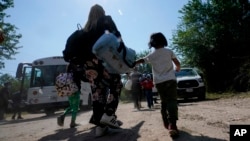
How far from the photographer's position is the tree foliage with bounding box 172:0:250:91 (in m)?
25.5

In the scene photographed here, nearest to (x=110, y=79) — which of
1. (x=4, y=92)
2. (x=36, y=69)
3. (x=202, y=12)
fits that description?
(x=36, y=69)

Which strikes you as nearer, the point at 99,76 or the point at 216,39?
the point at 99,76

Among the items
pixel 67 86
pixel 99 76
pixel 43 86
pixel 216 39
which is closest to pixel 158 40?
pixel 99 76

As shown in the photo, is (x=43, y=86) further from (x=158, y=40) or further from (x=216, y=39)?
(x=216, y=39)

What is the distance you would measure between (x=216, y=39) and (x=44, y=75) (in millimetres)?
17305

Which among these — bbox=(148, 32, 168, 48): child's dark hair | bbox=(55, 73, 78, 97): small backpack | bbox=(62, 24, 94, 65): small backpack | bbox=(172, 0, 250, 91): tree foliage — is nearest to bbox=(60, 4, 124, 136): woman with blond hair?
bbox=(62, 24, 94, 65): small backpack

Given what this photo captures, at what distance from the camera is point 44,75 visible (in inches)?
604

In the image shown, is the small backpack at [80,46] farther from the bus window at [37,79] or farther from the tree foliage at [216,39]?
the tree foliage at [216,39]

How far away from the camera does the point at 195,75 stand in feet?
57.3

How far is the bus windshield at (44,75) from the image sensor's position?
50.0ft

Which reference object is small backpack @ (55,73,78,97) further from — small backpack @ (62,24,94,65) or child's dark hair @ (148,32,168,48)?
child's dark hair @ (148,32,168,48)

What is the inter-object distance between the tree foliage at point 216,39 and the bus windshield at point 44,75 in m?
12.5

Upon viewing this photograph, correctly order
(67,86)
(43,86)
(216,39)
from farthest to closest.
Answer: (216,39) → (43,86) → (67,86)

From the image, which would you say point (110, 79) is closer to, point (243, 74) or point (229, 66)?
point (243, 74)
